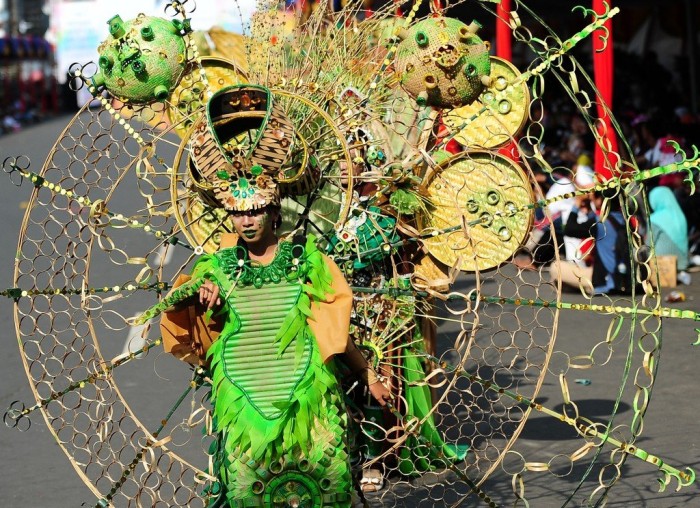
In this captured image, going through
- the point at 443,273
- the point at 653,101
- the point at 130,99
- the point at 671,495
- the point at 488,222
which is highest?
the point at 130,99

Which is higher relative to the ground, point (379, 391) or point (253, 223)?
point (253, 223)

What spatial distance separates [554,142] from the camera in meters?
16.1

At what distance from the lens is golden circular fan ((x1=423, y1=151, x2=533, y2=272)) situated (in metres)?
5.57

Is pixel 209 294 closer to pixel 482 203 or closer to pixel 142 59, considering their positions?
pixel 142 59

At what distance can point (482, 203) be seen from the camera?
18.6ft

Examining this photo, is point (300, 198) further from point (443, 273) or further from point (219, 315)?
point (219, 315)

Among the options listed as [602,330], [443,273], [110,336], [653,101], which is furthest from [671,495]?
[653,101]

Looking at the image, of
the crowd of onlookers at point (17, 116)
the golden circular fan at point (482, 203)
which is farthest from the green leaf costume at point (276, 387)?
the crowd of onlookers at point (17, 116)

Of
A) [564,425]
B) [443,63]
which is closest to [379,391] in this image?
[443,63]

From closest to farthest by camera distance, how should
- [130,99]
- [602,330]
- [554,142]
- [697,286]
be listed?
[130,99], [602,330], [697,286], [554,142]

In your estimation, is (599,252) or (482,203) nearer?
(482,203)

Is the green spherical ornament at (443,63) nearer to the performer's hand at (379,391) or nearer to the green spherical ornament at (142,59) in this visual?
the green spherical ornament at (142,59)

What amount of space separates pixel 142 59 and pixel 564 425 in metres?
3.58

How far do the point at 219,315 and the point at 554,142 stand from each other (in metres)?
11.7
